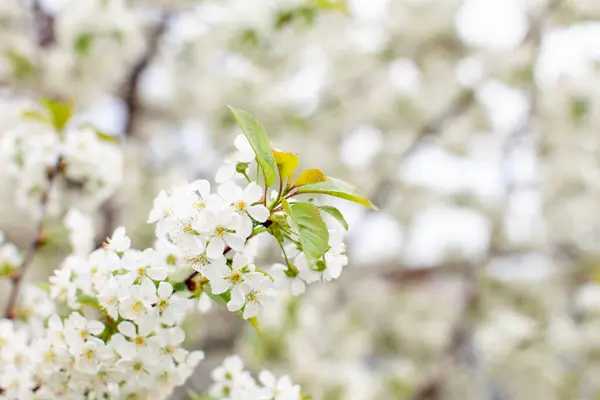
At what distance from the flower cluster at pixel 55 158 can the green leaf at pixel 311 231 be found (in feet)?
1.69

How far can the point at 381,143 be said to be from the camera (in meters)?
2.85

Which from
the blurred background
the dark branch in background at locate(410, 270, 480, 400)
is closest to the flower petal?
the blurred background

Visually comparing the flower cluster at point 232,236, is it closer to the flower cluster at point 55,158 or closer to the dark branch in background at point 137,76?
the flower cluster at point 55,158

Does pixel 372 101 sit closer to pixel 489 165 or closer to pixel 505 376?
pixel 489 165

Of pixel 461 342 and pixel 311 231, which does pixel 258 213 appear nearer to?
pixel 311 231

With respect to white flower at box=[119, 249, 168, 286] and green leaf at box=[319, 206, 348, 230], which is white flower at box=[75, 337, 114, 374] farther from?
green leaf at box=[319, 206, 348, 230]

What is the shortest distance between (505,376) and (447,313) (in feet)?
3.66

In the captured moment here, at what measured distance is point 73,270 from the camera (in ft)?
2.26

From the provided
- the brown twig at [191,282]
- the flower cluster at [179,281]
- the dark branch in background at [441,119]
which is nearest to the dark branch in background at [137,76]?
the dark branch in background at [441,119]

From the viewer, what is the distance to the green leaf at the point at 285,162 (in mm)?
565

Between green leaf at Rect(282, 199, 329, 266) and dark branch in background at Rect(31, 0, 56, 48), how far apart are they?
2.11 meters

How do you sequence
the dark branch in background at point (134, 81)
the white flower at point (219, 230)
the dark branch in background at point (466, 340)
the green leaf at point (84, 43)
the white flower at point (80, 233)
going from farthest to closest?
the dark branch in background at point (466, 340) < the dark branch in background at point (134, 81) < the green leaf at point (84, 43) < the white flower at point (80, 233) < the white flower at point (219, 230)

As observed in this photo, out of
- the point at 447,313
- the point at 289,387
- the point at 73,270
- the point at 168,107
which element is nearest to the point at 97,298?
the point at 73,270

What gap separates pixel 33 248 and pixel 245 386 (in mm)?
443
